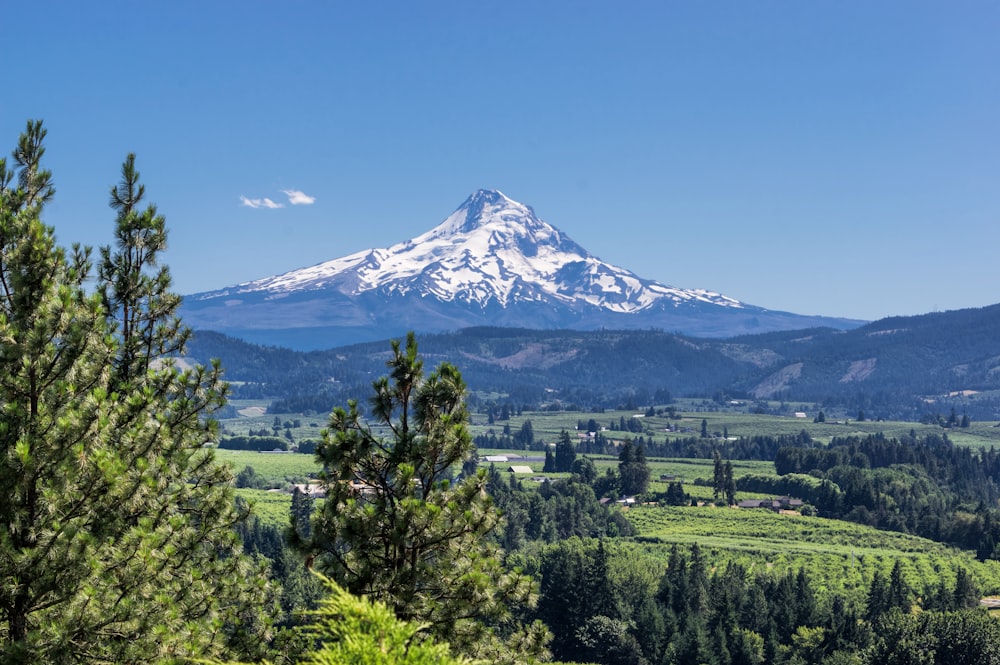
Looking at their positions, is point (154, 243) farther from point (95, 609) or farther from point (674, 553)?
point (674, 553)

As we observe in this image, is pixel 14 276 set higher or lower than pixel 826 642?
higher

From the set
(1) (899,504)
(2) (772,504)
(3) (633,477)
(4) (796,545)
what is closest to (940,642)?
(4) (796,545)

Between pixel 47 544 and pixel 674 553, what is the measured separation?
9922cm

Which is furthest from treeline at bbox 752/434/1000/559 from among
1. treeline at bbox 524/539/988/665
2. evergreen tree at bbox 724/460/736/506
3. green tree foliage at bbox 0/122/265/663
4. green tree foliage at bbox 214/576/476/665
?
green tree foliage at bbox 214/576/476/665

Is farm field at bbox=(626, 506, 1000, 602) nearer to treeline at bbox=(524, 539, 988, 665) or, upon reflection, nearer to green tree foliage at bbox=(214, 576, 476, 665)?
treeline at bbox=(524, 539, 988, 665)

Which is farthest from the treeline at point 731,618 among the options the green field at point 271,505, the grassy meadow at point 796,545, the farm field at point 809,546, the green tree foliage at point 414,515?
the green tree foliage at point 414,515

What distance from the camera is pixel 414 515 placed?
68.8 feet

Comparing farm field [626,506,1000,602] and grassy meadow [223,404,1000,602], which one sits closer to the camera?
farm field [626,506,1000,602]

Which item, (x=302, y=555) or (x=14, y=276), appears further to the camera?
(x=302, y=555)

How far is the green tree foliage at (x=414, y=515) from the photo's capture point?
21.5 m

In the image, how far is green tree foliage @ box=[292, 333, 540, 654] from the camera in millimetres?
21516

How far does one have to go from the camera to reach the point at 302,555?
73.9 ft

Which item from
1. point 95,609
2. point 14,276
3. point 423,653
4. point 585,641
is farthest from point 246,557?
point 585,641

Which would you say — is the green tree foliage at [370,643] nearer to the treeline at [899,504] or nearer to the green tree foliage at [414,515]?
the green tree foliage at [414,515]
